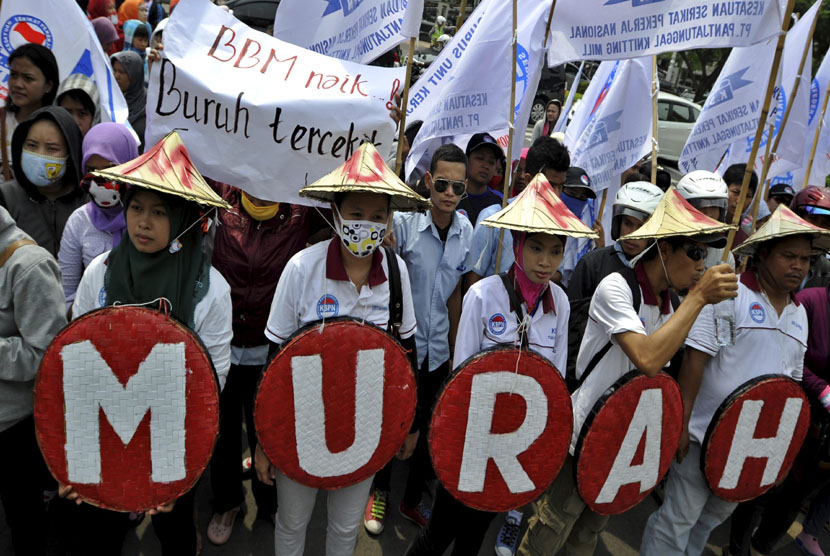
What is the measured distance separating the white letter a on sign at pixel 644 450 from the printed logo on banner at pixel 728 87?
9.81 feet

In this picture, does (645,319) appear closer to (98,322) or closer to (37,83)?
(98,322)

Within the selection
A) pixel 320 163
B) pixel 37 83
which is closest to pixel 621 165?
pixel 320 163

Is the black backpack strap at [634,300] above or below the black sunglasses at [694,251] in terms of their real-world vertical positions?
below

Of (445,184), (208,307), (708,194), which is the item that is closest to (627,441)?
(445,184)

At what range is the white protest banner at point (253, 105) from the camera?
289 cm

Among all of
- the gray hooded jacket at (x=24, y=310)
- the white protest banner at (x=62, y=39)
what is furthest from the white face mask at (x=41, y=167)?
the white protest banner at (x=62, y=39)

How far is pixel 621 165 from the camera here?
439 centimetres

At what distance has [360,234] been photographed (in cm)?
238

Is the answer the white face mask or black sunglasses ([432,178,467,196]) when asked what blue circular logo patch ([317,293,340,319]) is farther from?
the white face mask

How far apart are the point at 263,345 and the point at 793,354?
2587 mm

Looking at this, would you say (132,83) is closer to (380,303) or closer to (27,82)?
(27,82)

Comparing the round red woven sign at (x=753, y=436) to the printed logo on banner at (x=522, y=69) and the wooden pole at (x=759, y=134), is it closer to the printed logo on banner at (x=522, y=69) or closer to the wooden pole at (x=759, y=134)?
the wooden pole at (x=759, y=134)

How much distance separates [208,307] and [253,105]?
1099 mm

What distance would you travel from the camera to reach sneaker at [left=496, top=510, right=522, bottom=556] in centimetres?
346
